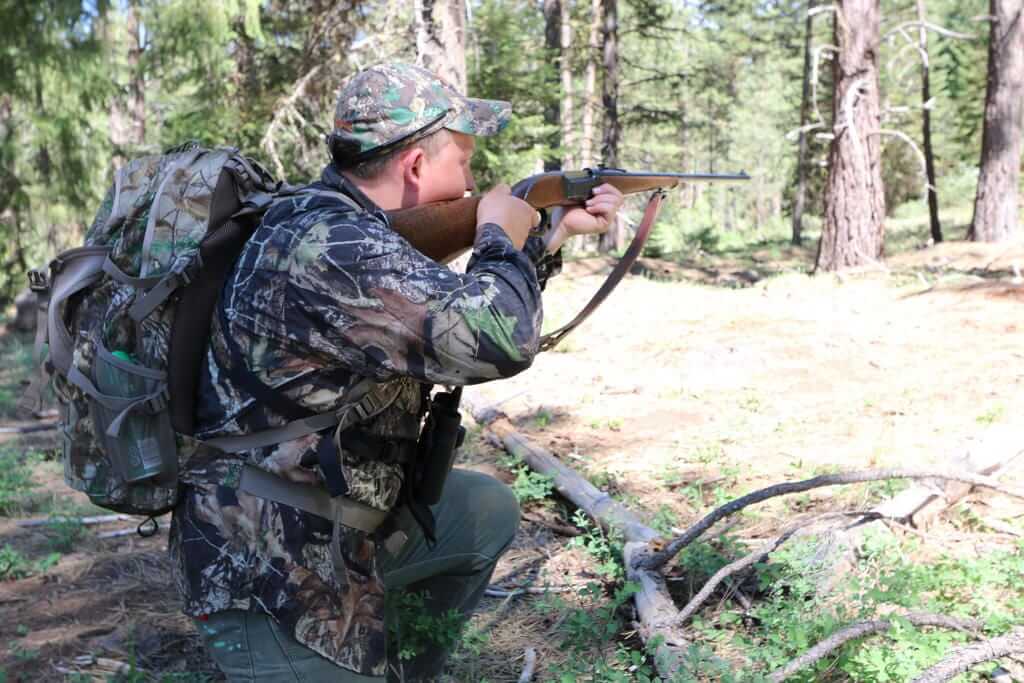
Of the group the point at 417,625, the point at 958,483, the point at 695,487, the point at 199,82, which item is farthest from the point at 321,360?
the point at 199,82

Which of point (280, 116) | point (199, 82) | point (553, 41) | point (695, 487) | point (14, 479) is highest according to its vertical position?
point (553, 41)

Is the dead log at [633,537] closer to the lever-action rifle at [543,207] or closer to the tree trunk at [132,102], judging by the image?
the lever-action rifle at [543,207]

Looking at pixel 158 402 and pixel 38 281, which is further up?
pixel 38 281

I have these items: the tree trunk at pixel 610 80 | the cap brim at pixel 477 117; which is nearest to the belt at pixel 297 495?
the cap brim at pixel 477 117

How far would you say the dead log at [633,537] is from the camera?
3.01 metres

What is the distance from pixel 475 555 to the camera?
319 centimetres

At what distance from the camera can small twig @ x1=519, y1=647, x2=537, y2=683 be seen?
3.20 m

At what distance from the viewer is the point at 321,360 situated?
2295mm

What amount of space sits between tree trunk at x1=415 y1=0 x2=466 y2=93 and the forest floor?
2810mm

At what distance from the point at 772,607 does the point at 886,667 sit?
1.94 ft

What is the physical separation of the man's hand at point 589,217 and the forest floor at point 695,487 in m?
1.37

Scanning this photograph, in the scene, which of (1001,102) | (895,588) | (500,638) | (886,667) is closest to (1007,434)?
(895,588)

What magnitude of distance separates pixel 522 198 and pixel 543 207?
5.0 inches

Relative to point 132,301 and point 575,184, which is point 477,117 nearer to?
point 575,184
